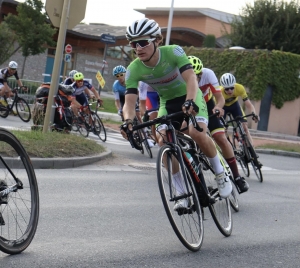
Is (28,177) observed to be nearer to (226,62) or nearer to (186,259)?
(186,259)

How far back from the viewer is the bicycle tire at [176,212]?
5.61 m

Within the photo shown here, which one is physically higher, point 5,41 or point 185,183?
point 5,41

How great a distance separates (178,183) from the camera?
19.7 ft

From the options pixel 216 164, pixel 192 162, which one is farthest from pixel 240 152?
pixel 192 162

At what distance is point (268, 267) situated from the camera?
586 centimetres

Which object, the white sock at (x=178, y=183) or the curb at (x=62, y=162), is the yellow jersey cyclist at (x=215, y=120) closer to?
the white sock at (x=178, y=183)

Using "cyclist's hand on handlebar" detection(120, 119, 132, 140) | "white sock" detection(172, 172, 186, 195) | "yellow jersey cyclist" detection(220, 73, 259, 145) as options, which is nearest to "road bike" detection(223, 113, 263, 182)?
"yellow jersey cyclist" detection(220, 73, 259, 145)

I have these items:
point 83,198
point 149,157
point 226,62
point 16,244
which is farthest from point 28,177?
point 226,62

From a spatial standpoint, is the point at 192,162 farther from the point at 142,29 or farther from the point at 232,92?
the point at 232,92

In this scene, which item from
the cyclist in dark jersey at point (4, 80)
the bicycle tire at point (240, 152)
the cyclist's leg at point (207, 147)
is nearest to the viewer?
the cyclist's leg at point (207, 147)

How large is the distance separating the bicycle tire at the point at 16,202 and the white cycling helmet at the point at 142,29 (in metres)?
1.59

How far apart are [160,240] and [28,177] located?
1.65m

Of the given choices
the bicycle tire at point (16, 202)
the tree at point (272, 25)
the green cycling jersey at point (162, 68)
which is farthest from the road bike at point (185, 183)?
the tree at point (272, 25)

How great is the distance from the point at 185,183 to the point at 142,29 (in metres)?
1.42
